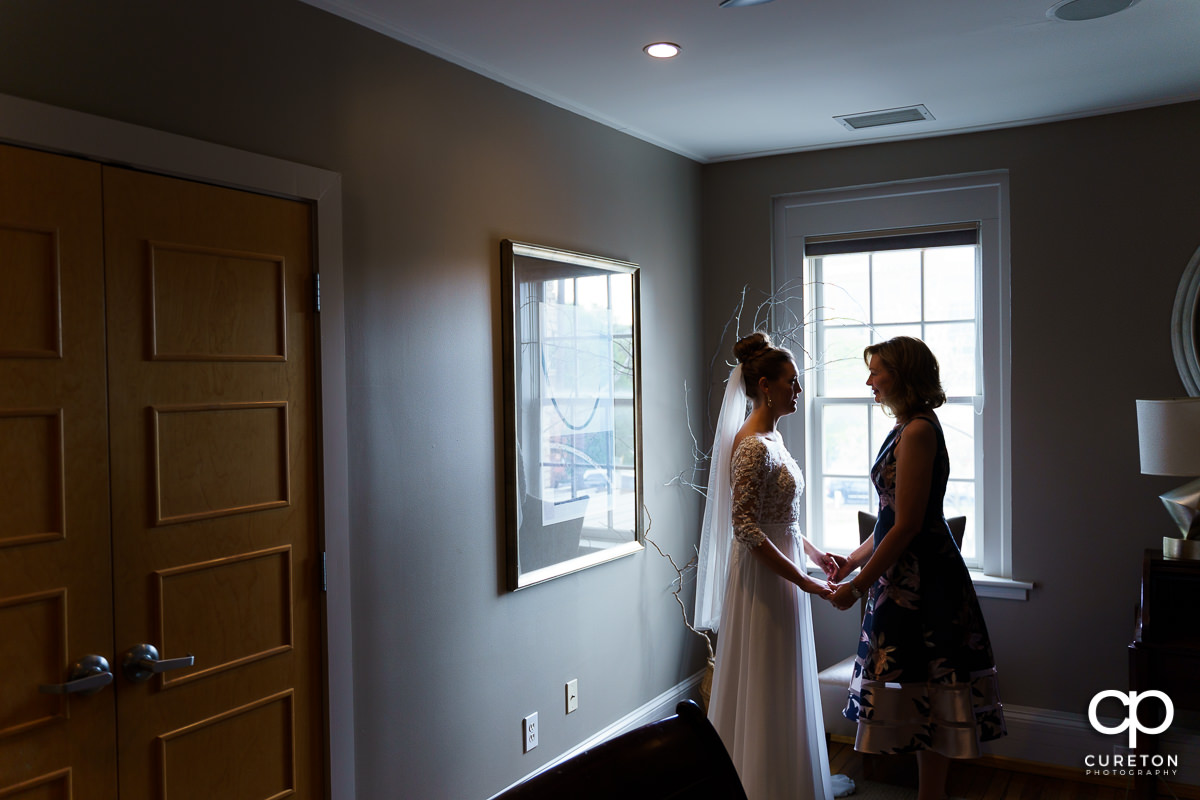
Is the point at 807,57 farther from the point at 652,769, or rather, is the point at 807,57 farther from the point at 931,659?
the point at 652,769

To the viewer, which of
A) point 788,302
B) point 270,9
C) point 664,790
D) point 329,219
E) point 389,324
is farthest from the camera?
point 788,302

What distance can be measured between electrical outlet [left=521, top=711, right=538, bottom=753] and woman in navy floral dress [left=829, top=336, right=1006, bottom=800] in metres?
1.10

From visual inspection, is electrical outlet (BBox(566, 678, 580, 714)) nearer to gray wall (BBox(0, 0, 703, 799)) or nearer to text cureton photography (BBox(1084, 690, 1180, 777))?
gray wall (BBox(0, 0, 703, 799))

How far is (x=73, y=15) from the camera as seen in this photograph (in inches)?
72.4

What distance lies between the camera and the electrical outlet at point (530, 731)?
124 inches

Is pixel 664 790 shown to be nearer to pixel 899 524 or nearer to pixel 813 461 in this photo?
pixel 899 524

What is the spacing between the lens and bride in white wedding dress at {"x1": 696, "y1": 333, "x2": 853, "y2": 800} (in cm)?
288

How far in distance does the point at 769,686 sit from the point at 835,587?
1.36 feet

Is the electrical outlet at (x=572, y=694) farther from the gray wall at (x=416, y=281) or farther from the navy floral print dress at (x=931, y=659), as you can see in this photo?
the navy floral print dress at (x=931, y=659)

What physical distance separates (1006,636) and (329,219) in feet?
10.3

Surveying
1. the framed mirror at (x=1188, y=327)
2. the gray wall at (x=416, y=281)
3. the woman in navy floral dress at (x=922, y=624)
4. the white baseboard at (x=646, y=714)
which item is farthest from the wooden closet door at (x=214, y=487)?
the framed mirror at (x=1188, y=327)

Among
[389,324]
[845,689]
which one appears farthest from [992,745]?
[389,324]

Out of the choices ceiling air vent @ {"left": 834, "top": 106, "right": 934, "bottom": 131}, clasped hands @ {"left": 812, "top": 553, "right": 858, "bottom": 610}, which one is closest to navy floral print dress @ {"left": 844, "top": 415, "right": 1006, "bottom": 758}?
clasped hands @ {"left": 812, "top": 553, "right": 858, "bottom": 610}

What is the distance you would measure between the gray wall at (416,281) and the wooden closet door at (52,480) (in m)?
0.25
